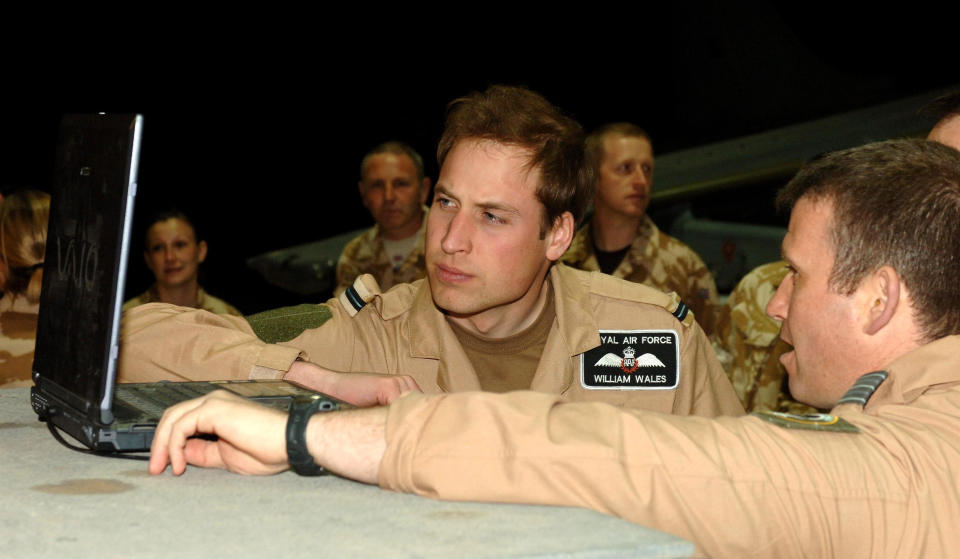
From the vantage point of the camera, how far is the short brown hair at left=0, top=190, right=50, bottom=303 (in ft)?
9.36

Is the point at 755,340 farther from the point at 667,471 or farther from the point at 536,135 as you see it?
the point at 667,471

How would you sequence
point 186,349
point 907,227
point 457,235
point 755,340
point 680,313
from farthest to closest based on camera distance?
point 755,340
point 680,313
point 457,235
point 186,349
point 907,227

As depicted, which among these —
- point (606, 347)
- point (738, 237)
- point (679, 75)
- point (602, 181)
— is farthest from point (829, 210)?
point (679, 75)

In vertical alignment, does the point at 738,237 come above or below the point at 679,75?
below

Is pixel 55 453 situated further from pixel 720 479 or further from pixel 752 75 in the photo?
pixel 752 75

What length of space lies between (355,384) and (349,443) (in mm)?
497

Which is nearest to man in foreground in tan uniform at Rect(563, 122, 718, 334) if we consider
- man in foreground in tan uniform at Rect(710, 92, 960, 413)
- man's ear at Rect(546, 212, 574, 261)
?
man in foreground in tan uniform at Rect(710, 92, 960, 413)

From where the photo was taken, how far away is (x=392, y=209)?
491 cm

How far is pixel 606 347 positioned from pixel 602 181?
2.51 m

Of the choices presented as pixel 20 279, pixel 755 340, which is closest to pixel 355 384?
pixel 20 279

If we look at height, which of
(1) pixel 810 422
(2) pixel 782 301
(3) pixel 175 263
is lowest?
(3) pixel 175 263

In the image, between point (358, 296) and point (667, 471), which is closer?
point (667, 471)

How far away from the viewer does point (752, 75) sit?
8539 millimetres

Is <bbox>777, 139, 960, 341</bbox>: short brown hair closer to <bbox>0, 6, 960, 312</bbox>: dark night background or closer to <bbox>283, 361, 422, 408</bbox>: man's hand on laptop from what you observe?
<bbox>283, 361, 422, 408</bbox>: man's hand on laptop
